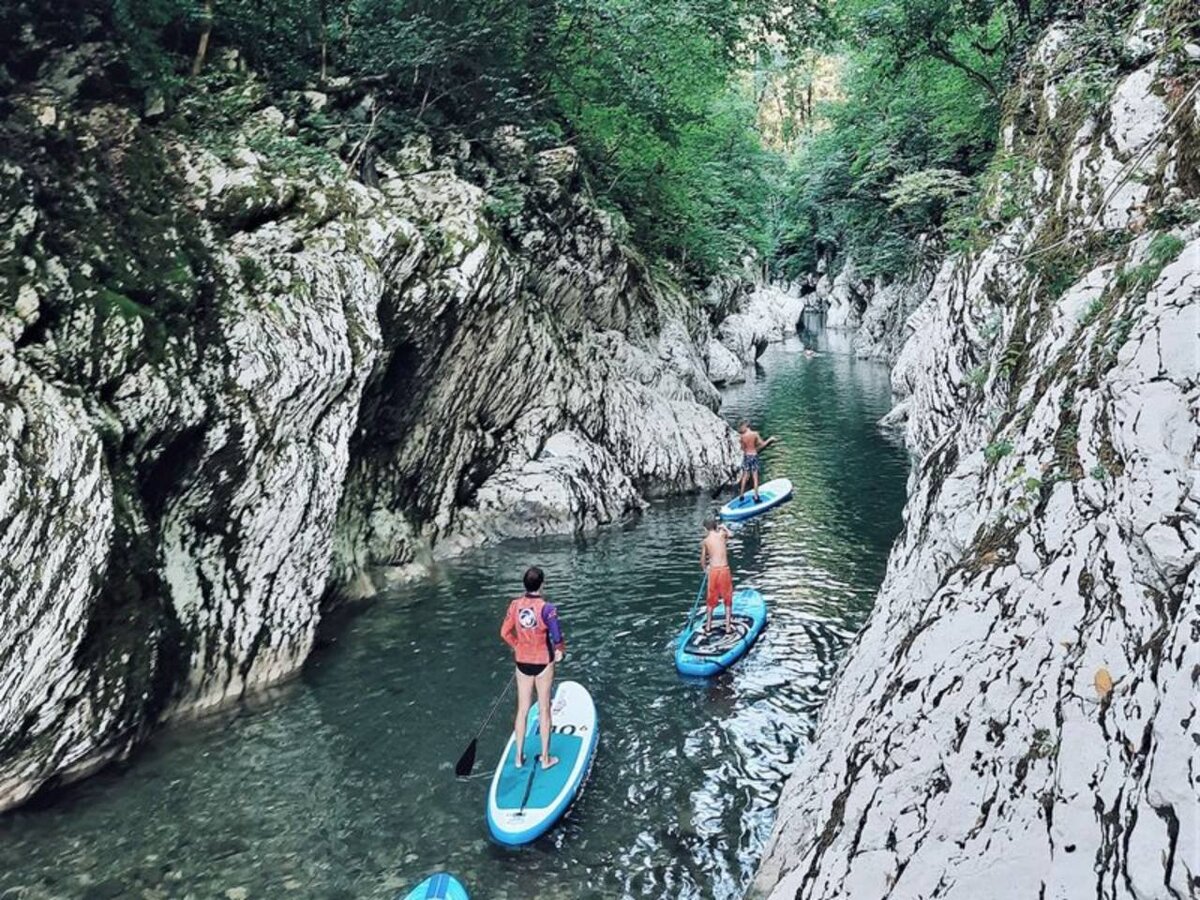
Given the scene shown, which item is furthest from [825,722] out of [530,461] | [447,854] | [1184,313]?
[530,461]

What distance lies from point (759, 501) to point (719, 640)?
889 centimetres

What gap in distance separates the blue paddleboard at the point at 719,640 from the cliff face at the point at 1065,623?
373 centimetres

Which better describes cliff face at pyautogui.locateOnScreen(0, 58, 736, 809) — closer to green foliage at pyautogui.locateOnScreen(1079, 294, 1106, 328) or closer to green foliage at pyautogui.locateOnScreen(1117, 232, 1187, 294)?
green foliage at pyautogui.locateOnScreen(1079, 294, 1106, 328)

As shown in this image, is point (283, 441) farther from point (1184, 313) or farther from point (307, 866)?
point (1184, 313)

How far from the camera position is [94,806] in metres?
8.31

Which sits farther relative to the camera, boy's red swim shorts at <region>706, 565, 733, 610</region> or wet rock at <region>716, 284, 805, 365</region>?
wet rock at <region>716, 284, 805, 365</region>

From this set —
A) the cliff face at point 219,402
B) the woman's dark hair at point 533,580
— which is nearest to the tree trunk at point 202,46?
the cliff face at point 219,402

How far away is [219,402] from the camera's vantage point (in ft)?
35.1

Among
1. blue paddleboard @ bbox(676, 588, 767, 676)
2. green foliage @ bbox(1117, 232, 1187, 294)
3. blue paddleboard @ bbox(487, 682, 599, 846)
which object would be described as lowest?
blue paddleboard @ bbox(676, 588, 767, 676)

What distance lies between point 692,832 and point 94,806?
6.61 m

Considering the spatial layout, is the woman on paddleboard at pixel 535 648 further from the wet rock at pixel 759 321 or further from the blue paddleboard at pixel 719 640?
the wet rock at pixel 759 321

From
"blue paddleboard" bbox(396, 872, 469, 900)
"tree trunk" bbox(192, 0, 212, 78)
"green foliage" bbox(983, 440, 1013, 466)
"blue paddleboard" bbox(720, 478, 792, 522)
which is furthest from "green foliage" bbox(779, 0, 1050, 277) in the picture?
"tree trunk" bbox(192, 0, 212, 78)

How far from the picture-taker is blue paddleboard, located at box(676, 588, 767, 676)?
1180 cm

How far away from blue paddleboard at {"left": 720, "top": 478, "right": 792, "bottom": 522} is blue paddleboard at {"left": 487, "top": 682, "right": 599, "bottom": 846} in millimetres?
10341
